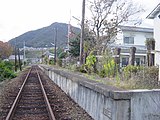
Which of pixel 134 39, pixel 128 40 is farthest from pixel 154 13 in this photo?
pixel 134 39

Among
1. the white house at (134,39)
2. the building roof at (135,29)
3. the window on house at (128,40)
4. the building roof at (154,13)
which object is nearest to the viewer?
the building roof at (154,13)

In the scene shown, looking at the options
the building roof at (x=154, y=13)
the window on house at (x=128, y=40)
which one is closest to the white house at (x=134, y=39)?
the window on house at (x=128, y=40)

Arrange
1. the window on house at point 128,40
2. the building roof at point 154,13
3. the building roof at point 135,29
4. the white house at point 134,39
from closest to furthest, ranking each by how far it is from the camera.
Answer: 1. the building roof at point 154,13
2. the white house at point 134,39
3. the building roof at point 135,29
4. the window on house at point 128,40

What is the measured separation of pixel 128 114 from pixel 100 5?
94.3ft

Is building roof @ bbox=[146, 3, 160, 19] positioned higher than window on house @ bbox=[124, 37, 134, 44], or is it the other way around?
building roof @ bbox=[146, 3, 160, 19]

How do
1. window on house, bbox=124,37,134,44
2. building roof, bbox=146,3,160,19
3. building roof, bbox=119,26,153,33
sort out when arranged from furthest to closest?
window on house, bbox=124,37,134,44, building roof, bbox=119,26,153,33, building roof, bbox=146,3,160,19

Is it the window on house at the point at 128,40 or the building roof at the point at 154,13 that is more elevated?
the building roof at the point at 154,13

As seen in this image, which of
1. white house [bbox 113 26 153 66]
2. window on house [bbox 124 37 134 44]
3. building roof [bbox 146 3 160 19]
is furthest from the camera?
window on house [bbox 124 37 134 44]

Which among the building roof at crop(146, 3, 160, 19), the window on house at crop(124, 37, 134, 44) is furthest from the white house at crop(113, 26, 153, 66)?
the building roof at crop(146, 3, 160, 19)

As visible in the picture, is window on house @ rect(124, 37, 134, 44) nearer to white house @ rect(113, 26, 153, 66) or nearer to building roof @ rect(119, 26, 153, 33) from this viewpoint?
white house @ rect(113, 26, 153, 66)

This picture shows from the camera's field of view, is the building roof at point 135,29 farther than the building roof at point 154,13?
Result: Yes

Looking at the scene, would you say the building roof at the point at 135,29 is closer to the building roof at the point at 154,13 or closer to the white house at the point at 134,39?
the white house at the point at 134,39

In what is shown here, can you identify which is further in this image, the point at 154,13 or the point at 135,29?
the point at 135,29

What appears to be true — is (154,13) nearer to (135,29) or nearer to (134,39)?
(135,29)
